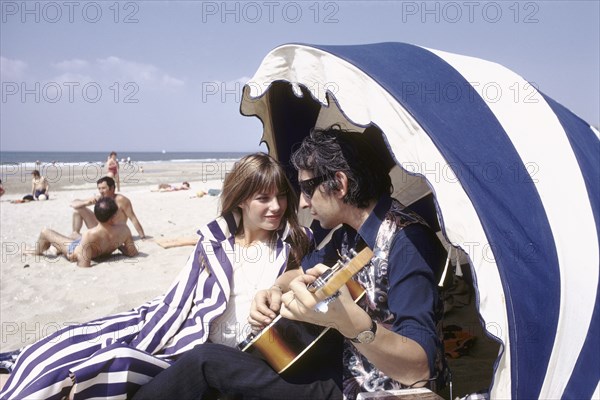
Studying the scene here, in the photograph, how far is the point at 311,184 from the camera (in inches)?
108

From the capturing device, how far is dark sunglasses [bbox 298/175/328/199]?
270 centimetres

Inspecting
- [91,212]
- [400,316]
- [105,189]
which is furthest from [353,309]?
[91,212]

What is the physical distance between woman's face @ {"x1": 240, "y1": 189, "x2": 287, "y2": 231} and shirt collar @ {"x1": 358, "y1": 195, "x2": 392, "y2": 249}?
2.91 ft

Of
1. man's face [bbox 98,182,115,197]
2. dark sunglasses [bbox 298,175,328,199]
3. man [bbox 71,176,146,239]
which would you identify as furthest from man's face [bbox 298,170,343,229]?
man's face [bbox 98,182,115,197]

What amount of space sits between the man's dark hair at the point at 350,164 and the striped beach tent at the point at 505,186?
0.86ft

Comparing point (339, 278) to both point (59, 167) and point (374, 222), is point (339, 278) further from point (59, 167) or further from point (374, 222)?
point (59, 167)

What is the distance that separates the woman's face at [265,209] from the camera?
3.38 metres

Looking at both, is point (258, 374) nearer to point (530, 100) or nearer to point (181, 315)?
point (181, 315)

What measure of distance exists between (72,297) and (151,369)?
13.0 feet

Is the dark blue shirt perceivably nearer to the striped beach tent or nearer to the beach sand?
the striped beach tent

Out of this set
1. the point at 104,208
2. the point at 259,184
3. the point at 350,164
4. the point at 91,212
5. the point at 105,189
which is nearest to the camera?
the point at 350,164

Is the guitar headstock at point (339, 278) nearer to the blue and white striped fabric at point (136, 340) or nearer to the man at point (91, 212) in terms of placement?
the blue and white striped fabric at point (136, 340)

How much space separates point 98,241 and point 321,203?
5.89 meters

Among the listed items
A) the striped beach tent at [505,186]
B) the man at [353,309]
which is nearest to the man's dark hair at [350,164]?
the man at [353,309]
